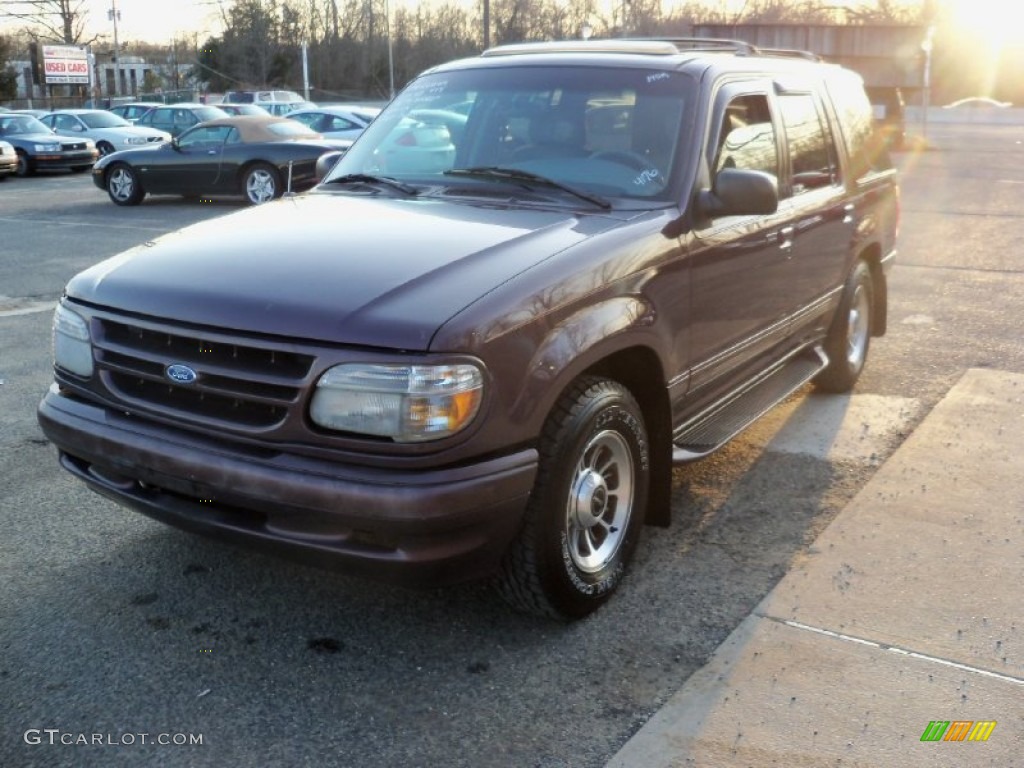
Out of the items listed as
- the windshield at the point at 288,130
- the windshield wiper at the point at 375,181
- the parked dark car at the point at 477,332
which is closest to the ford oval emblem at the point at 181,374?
the parked dark car at the point at 477,332

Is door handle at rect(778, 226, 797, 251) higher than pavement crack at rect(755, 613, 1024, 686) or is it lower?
higher

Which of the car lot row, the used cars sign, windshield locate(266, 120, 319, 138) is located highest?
the used cars sign

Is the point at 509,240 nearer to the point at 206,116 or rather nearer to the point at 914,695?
the point at 914,695

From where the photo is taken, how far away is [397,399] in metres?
2.99

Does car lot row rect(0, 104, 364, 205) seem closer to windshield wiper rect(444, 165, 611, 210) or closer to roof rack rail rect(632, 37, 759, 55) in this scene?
roof rack rail rect(632, 37, 759, 55)

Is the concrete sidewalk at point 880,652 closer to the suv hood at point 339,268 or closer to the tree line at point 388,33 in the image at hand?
the suv hood at point 339,268

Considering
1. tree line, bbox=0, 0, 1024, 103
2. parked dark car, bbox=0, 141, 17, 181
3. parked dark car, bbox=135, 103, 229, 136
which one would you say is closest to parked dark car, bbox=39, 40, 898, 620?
parked dark car, bbox=0, 141, 17, 181

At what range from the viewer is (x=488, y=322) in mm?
3086

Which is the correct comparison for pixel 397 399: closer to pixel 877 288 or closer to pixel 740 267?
pixel 740 267

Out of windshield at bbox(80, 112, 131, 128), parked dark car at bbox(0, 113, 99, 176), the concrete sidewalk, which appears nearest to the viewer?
the concrete sidewalk

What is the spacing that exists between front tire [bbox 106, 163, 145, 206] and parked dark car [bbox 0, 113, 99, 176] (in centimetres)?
749

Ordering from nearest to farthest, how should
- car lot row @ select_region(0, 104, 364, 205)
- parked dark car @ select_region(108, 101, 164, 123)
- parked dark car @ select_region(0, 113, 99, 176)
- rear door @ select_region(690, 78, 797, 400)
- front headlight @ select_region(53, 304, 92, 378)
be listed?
front headlight @ select_region(53, 304, 92, 378), rear door @ select_region(690, 78, 797, 400), car lot row @ select_region(0, 104, 364, 205), parked dark car @ select_region(0, 113, 99, 176), parked dark car @ select_region(108, 101, 164, 123)

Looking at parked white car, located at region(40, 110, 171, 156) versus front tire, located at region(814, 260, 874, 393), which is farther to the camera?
parked white car, located at region(40, 110, 171, 156)

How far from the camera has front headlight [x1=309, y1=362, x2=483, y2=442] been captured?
2.98 metres
